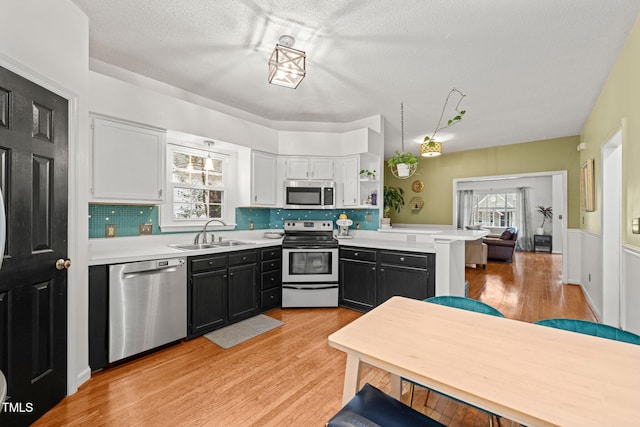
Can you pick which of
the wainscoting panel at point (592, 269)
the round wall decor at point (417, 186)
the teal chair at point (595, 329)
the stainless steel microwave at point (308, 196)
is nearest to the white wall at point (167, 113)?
the stainless steel microwave at point (308, 196)

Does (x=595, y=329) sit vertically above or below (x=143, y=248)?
below

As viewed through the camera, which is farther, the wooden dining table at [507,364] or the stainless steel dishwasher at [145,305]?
the stainless steel dishwasher at [145,305]

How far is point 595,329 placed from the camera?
4.09 feet

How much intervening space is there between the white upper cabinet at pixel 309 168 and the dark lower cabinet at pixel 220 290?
53.3 inches

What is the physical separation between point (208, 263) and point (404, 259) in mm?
2093

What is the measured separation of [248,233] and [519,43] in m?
3.62

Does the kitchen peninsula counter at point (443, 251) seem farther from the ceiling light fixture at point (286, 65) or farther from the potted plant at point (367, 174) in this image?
the ceiling light fixture at point (286, 65)

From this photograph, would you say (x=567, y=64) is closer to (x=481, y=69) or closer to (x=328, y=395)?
(x=481, y=69)

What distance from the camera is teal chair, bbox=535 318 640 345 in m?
1.17

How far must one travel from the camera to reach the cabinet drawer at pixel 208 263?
8.96 feet

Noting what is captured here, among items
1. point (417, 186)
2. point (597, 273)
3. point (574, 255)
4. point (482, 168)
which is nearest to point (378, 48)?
point (597, 273)

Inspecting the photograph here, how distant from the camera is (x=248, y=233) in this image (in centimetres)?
400

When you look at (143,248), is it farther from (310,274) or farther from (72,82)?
(310,274)

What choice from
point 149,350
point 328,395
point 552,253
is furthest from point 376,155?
point 552,253
